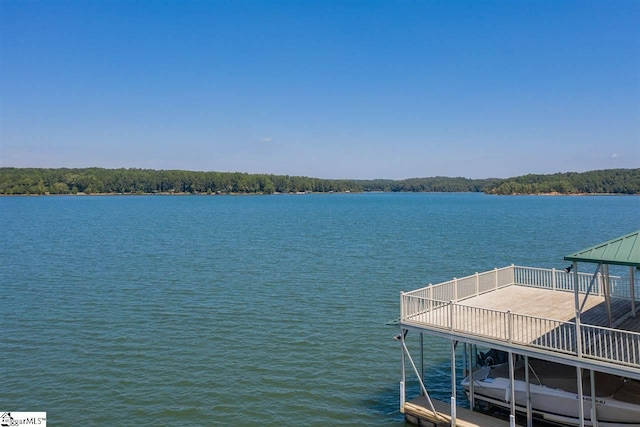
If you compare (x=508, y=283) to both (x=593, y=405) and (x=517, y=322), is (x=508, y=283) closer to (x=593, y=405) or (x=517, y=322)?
(x=517, y=322)

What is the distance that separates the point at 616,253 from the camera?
10836mm

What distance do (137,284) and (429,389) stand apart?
69.6 ft

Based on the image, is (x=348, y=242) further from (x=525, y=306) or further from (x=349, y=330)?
(x=525, y=306)

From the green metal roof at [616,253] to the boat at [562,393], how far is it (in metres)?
3.23

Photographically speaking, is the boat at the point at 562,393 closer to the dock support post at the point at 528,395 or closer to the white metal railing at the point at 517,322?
the dock support post at the point at 528,395

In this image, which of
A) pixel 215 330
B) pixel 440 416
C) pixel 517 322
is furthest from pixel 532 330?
pixel 215 330

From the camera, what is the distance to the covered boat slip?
10719 mm

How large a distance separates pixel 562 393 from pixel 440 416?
2983 millimetres

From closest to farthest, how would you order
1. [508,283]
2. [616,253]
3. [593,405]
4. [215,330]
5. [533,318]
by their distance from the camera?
[616,253]
[593,405]
[533,318]
[508,283]
[215,330]

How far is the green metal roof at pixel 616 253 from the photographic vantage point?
34.4ft

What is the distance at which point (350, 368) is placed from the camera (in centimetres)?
1770

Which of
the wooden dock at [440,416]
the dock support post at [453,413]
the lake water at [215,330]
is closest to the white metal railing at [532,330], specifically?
the dock support post at [453,413]

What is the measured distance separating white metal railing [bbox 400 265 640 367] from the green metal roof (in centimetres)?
78

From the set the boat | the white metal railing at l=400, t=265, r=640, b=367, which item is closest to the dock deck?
the white metal railing at l=400, t=265, r=640, b=367
